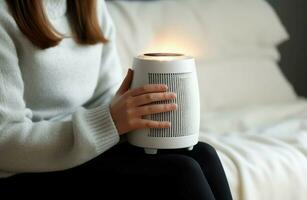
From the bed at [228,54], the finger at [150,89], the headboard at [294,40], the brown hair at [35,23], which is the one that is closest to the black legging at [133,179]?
the finger at [150,89]

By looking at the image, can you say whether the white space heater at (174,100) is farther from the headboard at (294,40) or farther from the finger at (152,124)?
the headboard at (294,40)

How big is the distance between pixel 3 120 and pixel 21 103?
0.14ft

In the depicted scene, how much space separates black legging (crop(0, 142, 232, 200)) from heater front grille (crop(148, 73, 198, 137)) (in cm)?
4

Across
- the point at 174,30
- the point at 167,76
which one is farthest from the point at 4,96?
the point at 174,30

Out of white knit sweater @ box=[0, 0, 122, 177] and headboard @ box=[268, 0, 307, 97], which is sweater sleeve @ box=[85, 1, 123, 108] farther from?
headboard @ box=[268, 0, 307, 97]

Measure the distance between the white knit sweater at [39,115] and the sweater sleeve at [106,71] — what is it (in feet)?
0.47

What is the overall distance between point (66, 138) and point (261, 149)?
0.50m

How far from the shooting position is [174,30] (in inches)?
55.8

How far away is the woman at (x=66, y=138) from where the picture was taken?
748 millimetres

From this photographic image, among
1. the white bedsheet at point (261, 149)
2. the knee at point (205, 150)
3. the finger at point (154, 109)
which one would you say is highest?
the finger at point (154, 109)

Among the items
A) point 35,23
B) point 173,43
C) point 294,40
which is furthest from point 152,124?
point 294,40

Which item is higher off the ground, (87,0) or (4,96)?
(87,0)

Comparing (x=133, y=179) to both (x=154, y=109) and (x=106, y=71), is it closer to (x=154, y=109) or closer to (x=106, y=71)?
(x=154, y=109)

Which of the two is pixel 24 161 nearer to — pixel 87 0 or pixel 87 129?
pixel 87 129
